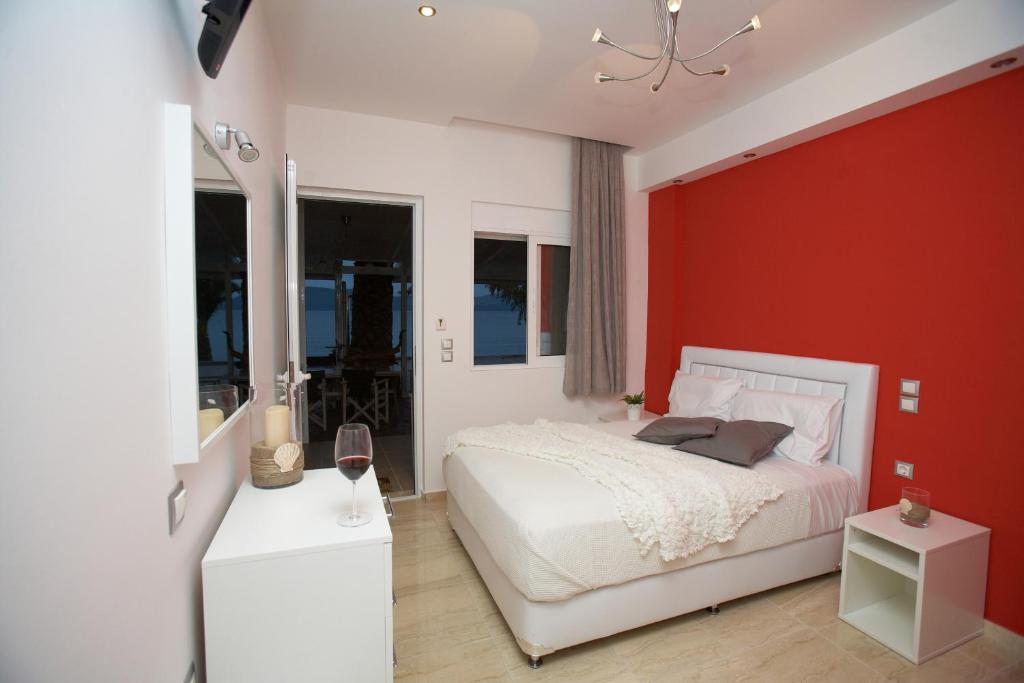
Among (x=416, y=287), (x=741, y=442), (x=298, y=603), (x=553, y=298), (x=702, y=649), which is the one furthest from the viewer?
(x=553, y=298)

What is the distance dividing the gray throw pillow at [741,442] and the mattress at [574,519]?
94mm

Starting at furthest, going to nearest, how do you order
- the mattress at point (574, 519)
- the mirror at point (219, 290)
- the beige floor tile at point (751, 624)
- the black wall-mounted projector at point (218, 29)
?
the beige floor tile at point (751, 624) < the mattress at point (574, 519) < the mirror at point (219, 290) < the black wall-mounted projector at point (218, 29)

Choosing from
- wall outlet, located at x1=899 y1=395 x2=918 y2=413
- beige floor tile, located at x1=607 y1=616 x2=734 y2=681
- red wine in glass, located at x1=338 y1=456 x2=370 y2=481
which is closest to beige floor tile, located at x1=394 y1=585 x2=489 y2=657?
beige floor tile, located at x1=607 y1=616 x2=734 y2=681

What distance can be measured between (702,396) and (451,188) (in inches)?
94.0

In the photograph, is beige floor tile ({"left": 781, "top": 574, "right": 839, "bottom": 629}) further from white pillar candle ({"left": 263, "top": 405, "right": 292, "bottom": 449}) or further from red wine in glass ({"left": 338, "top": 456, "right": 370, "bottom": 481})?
white pillar candle ({"left": 263, "top": 405, "right": 292, "bottom": 449})

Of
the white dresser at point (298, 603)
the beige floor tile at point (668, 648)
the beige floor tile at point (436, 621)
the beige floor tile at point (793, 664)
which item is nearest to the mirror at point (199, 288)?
the white dresser at point (298, 603)

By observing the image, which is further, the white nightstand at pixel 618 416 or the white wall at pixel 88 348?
the white nightstand at pixel 618 416

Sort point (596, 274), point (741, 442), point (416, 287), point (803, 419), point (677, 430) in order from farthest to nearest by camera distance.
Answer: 1. point (596, 274)
2. point (416, 287)
3. point (677, 430)
4. point (803, 419)
5. point (741, 442)

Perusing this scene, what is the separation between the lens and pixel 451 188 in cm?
379

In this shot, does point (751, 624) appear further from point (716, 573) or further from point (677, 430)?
point (677, 430)

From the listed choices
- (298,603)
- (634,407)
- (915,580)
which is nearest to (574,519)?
(298,603)

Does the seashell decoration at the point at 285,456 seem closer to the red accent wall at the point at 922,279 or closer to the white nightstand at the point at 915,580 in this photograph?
the white nightstand at the point at 915,580

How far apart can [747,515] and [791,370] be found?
1273 millimetres

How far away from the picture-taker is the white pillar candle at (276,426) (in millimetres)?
1773
